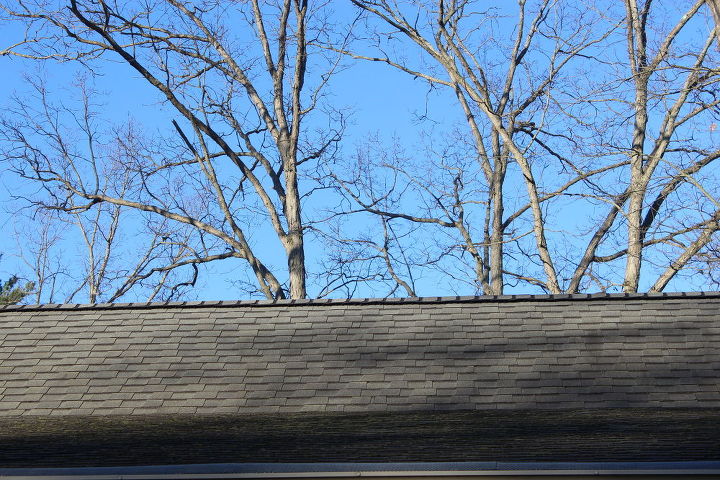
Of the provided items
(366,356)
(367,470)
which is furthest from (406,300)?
(367,470)

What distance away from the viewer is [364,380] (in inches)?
384

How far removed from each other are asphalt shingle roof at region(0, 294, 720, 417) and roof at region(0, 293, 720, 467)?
22 mm

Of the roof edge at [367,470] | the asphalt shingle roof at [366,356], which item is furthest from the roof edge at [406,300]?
the roof edge at [367,470]

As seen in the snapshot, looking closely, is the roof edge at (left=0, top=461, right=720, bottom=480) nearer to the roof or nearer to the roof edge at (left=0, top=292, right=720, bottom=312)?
the roof

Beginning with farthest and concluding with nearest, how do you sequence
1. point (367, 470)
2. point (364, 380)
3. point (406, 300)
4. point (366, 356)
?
point (406, 300) → point (366, 356) → point (364, 380) → point (367, 470)

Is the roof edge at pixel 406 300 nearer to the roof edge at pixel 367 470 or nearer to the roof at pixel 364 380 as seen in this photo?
the roof at pixel 364 380

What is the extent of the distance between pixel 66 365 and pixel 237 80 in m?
15.0

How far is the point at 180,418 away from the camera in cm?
912

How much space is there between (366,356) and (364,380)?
0.47 meters

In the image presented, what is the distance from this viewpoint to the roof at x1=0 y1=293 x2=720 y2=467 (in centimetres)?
757

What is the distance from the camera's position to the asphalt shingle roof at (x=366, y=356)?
9.35m

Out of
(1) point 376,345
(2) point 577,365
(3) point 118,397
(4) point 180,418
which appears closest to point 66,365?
(3) point 118,397

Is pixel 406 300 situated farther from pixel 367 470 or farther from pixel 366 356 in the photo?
pixel 367 470

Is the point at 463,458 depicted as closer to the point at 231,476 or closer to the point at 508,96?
the point at 231,476
